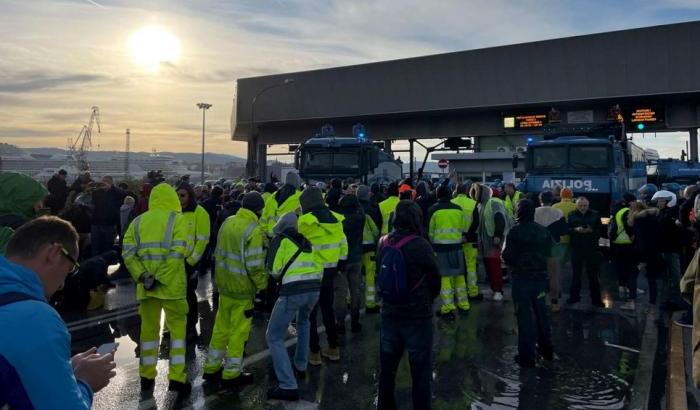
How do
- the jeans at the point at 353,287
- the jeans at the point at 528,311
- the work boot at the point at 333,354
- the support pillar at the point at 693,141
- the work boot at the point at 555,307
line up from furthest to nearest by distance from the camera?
the support pillar at the point at 693,141
the work boot at the point at 555,307
the jeans at the point at 353,287
the work boot at the point at 333,354
the jeans at the point at 528,311

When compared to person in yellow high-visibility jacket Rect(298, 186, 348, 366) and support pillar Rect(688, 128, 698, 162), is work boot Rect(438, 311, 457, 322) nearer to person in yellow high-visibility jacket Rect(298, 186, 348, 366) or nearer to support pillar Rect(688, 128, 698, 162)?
person in yellow high-visibility jacket Rect(298, 186, 348, 366)

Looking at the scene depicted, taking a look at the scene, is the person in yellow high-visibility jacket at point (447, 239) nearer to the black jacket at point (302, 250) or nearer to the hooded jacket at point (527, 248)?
the hooded jacket at point (527, 248)

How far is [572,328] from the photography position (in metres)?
7.39

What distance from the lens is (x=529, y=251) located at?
5805 mm

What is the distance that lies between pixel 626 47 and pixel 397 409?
99.2ft

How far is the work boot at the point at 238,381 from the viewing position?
5.18m

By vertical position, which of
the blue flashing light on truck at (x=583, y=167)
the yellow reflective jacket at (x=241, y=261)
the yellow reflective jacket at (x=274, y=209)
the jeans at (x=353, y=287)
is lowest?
the jeans at (x=353, y=287)

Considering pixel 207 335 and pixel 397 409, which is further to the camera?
pixel 207 335

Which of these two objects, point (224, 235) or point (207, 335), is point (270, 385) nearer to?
point (224, 235)

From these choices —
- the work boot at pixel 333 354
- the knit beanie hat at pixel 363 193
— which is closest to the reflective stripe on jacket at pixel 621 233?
the knit beanie hat at pixel 363 193

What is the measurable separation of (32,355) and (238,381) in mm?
3922

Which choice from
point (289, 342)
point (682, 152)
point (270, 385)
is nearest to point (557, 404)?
point (270, 385)

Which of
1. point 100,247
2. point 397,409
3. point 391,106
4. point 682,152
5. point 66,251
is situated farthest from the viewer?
point 682,152

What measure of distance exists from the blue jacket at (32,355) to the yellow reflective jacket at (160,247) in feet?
10.9
